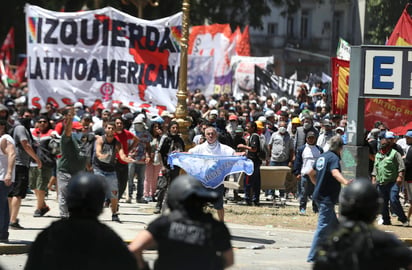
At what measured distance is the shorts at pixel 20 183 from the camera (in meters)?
13.1

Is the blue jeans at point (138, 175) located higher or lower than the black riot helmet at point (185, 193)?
lower

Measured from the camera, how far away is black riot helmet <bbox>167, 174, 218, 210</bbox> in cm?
555

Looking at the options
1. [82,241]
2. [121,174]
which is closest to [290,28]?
[121,174]

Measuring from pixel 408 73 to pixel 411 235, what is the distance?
8.00 feet

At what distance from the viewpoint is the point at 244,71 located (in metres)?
36.7

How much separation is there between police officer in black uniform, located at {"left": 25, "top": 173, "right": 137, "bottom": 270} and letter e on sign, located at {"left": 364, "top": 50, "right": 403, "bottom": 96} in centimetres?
1062

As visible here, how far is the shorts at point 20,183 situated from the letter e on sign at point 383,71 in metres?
5.51

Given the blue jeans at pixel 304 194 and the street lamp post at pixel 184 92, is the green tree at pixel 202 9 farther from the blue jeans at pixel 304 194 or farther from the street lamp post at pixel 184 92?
the blue jeans at pixel 304 194

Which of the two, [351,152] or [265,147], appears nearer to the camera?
[351,152]

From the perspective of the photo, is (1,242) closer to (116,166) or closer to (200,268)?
(116,166)

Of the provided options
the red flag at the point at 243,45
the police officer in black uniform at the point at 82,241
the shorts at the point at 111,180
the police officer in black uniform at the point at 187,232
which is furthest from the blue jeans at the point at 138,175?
the red flag at the point at 243,45

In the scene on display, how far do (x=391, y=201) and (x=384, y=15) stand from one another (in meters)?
28.7

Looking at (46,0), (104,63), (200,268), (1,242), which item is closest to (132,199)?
(104,63)

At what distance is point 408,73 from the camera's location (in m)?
15.5
